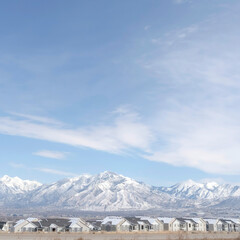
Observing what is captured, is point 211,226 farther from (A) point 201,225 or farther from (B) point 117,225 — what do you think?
(B) point 117,225

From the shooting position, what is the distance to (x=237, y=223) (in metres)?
150

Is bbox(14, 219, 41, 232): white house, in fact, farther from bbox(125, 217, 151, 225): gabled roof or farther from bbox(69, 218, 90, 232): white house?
bbox(125, 217, 151, 225): gabled roof

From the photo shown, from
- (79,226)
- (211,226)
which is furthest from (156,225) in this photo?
(79,226)

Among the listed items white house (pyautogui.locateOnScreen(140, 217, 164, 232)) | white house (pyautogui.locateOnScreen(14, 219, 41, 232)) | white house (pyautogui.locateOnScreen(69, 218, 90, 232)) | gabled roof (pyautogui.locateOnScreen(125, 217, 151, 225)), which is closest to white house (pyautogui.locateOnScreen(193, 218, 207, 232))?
white house (pyautogui.locateOnScreen(140, 217, 164, 232))

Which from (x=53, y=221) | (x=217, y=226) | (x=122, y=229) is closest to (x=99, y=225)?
(x=122, y=229)

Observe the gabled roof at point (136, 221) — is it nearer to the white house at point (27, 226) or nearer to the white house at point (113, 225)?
the white house at point (113, 225)

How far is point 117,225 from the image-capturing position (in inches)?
5103

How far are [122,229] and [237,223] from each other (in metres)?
55.6

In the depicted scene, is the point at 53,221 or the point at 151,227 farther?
the point at 151,227

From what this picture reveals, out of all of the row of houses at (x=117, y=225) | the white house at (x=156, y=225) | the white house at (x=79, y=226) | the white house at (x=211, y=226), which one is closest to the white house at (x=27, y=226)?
the row of houses at (x=117, y=225)

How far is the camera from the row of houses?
404 feet

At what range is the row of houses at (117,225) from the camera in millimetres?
123000

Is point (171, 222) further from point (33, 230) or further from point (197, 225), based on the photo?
point (33, 230)

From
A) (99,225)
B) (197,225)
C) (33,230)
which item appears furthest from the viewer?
(197,225)
